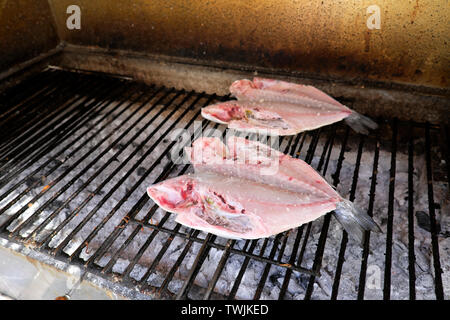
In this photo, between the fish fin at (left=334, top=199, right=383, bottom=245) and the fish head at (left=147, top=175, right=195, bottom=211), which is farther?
the fish head at (left=147, top=175, right=195, bottom=211)

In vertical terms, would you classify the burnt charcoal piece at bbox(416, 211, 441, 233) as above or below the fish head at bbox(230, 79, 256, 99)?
below

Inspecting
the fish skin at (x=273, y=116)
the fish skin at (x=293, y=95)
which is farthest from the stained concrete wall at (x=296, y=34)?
the fish skin at (x=273, y=116)

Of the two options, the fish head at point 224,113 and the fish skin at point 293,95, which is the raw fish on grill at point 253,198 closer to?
the fish head at point 224,113

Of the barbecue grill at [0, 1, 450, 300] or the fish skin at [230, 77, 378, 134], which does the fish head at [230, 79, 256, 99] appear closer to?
the fish skin at [230, 77, 378, 134]

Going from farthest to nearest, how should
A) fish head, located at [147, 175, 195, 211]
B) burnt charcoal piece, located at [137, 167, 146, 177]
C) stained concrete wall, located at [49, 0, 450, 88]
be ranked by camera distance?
burnt charcoal piece, located at [137, 167, 146, 177], stained concrete wall, located at [49, 0, 450, 88], fish head, located at [147, 175, 195, 211]

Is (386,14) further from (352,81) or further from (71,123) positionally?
(71,123)

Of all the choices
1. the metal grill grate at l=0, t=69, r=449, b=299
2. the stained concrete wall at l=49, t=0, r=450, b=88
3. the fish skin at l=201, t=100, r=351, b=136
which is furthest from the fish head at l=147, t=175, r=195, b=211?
the stained concrete wall at l=49, t=0, r=450, b=88

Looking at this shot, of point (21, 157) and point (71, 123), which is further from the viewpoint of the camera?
point (71, 123)

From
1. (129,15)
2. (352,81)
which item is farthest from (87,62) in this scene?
(352,81)
